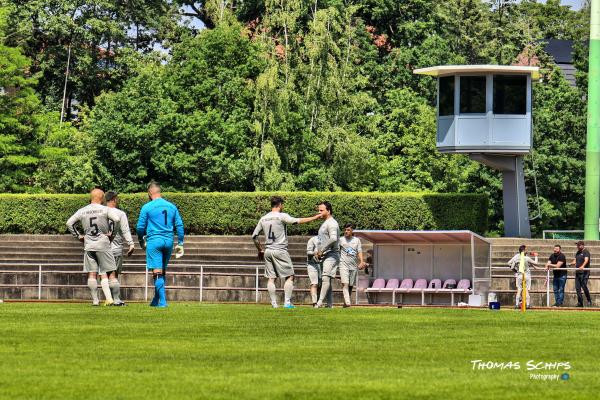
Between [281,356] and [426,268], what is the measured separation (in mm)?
25854

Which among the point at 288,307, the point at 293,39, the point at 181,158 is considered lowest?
the point at 288,307

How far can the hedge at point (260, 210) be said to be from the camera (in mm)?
57719

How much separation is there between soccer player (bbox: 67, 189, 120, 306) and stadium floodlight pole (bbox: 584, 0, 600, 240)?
3375 cm

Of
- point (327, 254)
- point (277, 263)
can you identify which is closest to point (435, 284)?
point (327, 254)

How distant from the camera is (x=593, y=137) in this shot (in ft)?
185

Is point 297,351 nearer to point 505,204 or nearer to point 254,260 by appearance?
point 254,260

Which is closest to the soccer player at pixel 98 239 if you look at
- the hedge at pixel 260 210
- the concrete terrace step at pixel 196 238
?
the concrete terrace step at pixel 196 238

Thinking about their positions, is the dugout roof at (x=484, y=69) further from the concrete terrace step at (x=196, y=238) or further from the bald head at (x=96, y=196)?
the bald head at (x=96, y=196)

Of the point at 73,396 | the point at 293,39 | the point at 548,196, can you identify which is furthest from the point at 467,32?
the point at 73,396

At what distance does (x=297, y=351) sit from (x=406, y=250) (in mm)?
25300

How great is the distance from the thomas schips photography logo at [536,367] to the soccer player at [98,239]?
38.6 ft

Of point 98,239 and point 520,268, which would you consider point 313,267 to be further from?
point 520,268

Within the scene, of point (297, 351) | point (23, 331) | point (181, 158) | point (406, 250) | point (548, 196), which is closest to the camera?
point (297, 351)

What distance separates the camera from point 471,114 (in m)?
54.8
